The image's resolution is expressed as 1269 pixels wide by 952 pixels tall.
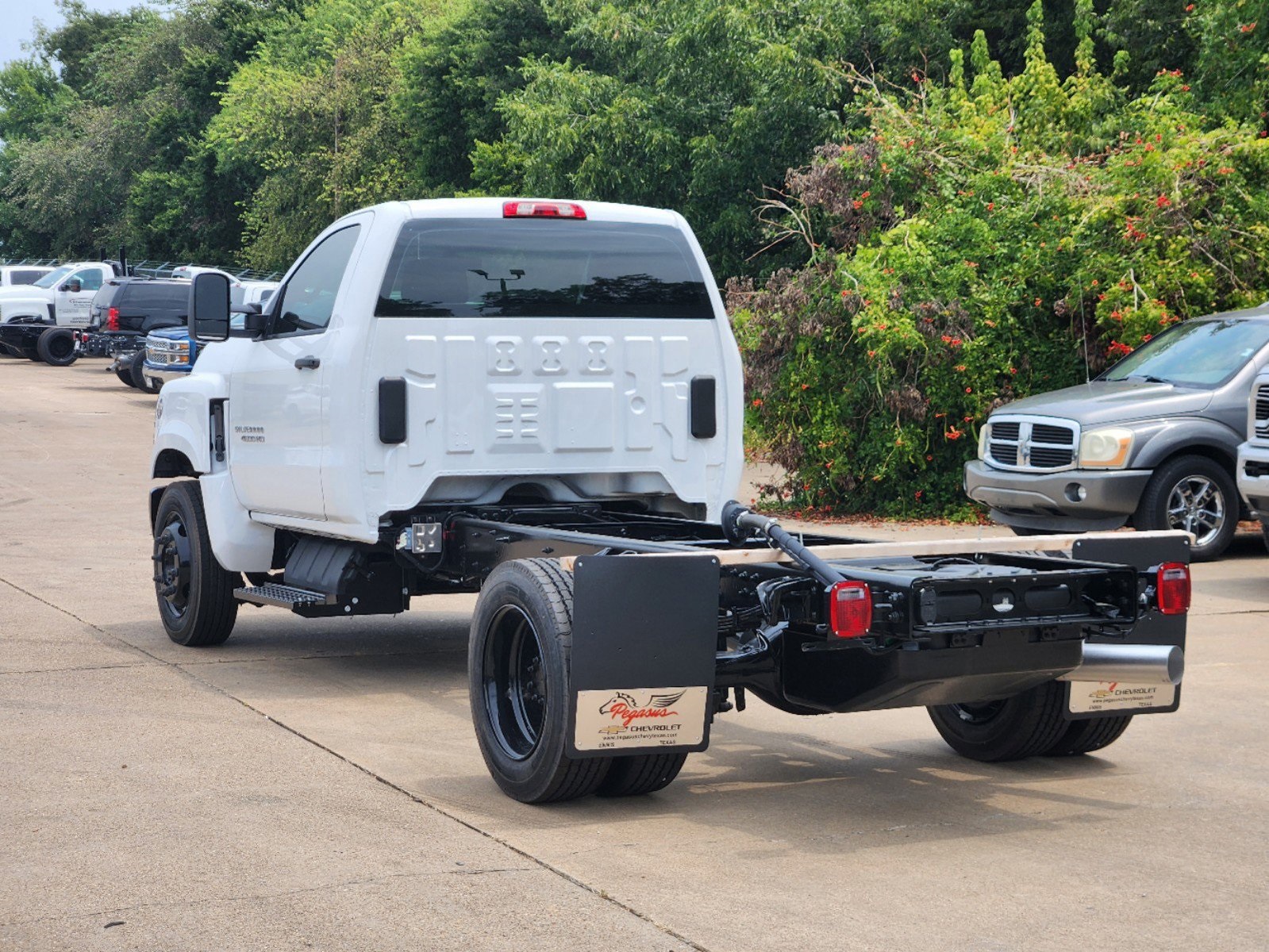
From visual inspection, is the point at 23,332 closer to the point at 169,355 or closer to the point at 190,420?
the point at 169,355

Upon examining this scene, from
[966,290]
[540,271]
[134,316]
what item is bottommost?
[540,271]

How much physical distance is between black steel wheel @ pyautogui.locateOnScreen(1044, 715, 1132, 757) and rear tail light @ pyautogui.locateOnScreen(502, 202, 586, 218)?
338 centimetres

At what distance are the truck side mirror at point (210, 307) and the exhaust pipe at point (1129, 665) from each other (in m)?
4.71

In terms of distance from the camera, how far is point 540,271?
8.16 m

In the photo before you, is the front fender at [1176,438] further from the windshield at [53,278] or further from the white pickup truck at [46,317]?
the windshield at [53,278]

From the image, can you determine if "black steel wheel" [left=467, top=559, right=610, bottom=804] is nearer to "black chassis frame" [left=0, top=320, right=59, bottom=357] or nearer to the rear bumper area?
the rear bumper area

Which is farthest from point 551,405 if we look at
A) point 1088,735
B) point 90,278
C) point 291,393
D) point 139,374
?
point 90,278

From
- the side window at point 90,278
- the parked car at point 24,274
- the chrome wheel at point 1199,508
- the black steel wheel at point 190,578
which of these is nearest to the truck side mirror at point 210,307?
the black steel wheel at point 190,578

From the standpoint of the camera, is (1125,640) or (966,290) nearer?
(1125,640)

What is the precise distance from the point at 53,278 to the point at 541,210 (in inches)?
1542

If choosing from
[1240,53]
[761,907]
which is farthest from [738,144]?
[761,907]

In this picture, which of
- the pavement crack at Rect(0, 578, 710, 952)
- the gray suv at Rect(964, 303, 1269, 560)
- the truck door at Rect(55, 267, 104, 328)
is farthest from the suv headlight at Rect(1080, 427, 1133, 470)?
the truck door at Rect(55, 267, 104, 328)

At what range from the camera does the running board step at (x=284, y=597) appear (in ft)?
27.5

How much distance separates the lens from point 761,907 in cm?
491
